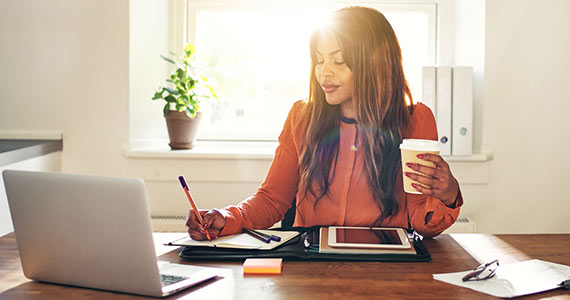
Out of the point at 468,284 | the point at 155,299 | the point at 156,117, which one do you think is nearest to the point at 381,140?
the point at 468,284

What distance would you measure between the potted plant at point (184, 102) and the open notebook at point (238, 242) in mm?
1313

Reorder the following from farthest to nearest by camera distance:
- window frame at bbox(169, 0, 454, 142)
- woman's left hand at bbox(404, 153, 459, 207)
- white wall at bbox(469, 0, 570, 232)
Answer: window frame at bbox(169, 0, 454, 142), white wall at bbox(469, 0, 570, 232), woman's left hand at bbox(404, 153, 459, 207)

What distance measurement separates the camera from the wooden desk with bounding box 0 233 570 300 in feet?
3.27

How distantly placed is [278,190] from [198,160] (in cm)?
94

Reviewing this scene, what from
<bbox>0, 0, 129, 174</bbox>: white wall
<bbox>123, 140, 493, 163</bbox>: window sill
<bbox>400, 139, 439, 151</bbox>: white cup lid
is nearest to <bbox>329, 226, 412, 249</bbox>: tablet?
<bbox>400, 139, 439, 151</bbox>: white cup lid

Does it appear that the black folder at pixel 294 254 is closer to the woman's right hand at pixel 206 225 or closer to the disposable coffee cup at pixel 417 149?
the woman's right hand at pixel 206 225

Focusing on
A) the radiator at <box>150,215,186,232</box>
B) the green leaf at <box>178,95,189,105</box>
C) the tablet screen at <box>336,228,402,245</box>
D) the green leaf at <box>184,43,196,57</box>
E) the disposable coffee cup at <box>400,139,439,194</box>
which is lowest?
the radiator at <box>150,215,186,232</box>

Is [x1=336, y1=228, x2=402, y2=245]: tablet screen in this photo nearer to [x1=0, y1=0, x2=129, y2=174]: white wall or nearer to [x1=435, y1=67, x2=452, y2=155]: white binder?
[x1=435, y1=67, x2=452, y2=155]: white binder

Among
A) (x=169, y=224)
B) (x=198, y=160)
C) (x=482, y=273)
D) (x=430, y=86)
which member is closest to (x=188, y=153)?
(x=198, y=160)

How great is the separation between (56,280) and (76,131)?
1623 mm

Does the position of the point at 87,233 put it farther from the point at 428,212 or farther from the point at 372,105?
the point at 372,105

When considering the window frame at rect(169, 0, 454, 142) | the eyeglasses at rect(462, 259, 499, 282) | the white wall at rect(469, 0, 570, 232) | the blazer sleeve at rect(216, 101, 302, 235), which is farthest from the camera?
the window frame at rect(169, 0, 454, 142)

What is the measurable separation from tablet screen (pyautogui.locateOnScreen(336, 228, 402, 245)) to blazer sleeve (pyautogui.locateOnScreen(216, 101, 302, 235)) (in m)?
0.29

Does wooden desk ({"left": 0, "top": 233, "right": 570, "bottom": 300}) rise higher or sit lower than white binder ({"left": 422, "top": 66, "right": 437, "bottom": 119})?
lower
